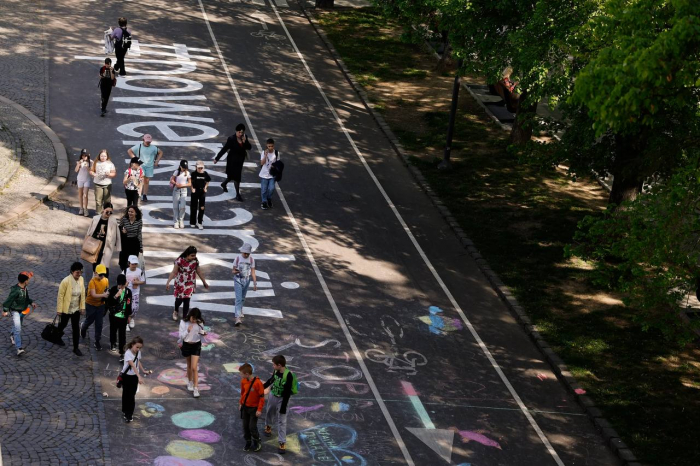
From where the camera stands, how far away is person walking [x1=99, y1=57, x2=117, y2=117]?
26219mm

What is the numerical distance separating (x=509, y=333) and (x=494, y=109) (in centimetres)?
1375

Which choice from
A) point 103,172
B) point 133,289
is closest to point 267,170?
point 103,172

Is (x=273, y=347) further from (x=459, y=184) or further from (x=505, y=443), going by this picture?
(x=459, y=184)

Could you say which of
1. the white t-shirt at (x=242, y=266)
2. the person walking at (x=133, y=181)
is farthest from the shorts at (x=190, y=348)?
the person walking at (x=133, y=181)

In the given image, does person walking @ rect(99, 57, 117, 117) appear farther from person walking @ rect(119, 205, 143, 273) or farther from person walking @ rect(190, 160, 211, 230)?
person walking @ rect(119, 205, 143, 273)

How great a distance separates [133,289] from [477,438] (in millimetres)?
6665

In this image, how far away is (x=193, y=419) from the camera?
15.7 metres

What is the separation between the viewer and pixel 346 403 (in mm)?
16938

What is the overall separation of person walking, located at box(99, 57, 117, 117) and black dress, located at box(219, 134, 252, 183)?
15.3 feet

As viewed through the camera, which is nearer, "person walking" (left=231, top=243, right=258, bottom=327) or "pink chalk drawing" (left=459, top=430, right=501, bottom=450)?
"pink chalk drawing" (left=459, top=430, right=501, bottom=450)

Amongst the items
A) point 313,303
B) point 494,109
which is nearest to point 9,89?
point 313,303

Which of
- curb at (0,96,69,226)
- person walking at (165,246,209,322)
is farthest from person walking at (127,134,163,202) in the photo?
person walking at (165,246,209,322)

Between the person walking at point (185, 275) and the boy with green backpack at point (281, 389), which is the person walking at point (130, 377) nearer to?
the boy with green backpack at point (281, 389)

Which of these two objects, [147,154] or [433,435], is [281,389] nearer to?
[433,435]
